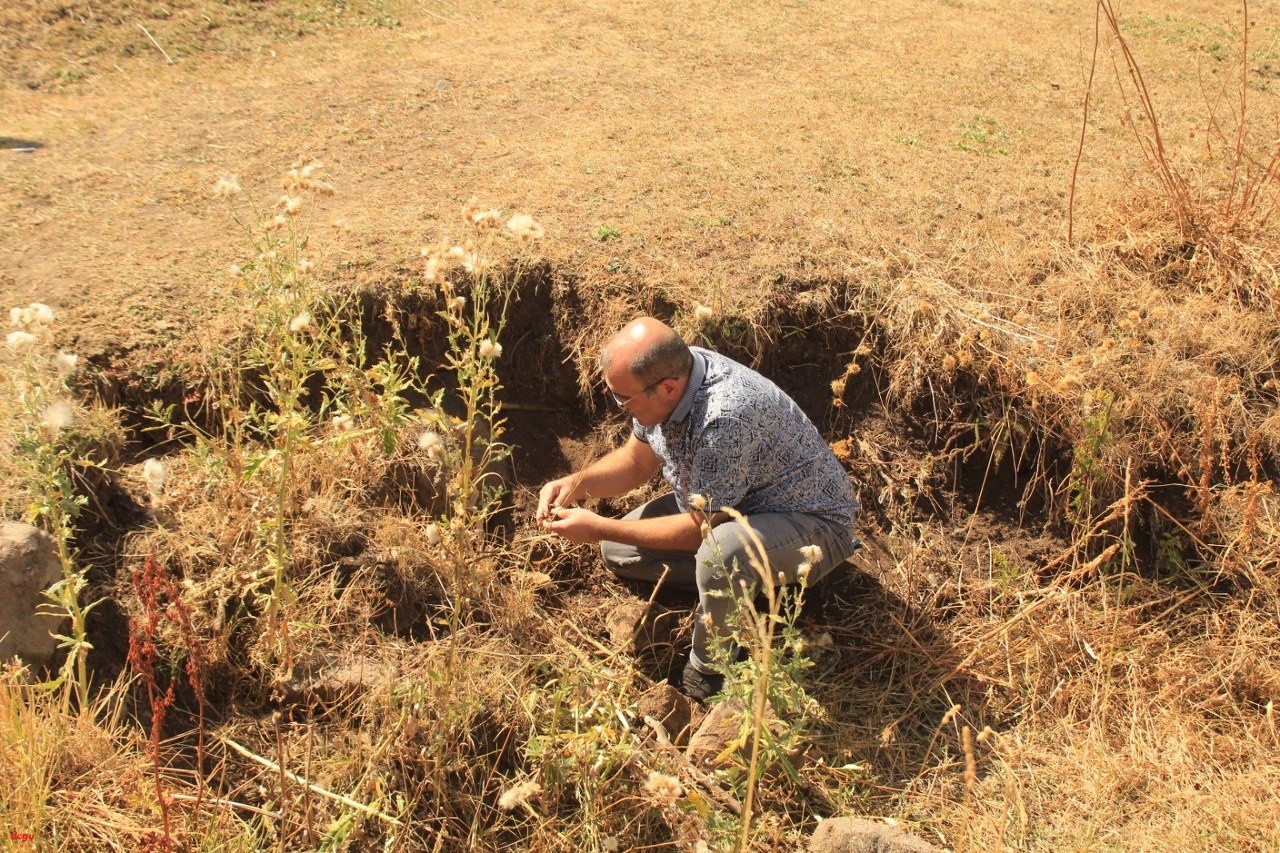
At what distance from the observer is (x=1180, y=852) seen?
10.1 feet

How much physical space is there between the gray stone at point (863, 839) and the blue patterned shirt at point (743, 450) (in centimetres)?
109

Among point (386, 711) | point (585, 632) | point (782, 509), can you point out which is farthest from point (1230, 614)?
point (386, 711)

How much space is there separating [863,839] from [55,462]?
2625 millimetres

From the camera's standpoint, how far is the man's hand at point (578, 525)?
3.46 m

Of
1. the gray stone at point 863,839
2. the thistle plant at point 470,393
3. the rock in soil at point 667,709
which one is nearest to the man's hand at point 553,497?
the thistle plant at point 470,393

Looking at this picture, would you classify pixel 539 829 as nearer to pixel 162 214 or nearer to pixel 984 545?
pixel 984 545

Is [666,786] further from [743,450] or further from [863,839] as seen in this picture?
[743,450]

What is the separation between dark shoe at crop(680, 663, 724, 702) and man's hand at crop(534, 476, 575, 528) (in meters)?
0.77

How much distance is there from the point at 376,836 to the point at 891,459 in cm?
262

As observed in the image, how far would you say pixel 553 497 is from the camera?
12.5 feet

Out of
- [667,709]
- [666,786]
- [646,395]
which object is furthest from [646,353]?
[666,786]

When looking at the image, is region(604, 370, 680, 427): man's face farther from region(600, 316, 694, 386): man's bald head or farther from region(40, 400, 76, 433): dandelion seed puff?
region(40, 400, 76, 433): dandelion seed puff

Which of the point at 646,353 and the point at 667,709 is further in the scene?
the point at 667,709

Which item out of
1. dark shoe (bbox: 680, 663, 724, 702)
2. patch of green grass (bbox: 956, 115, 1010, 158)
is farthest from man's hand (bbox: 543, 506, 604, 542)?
patch of green grass (bbox: 956, 115, 1010, 158)
